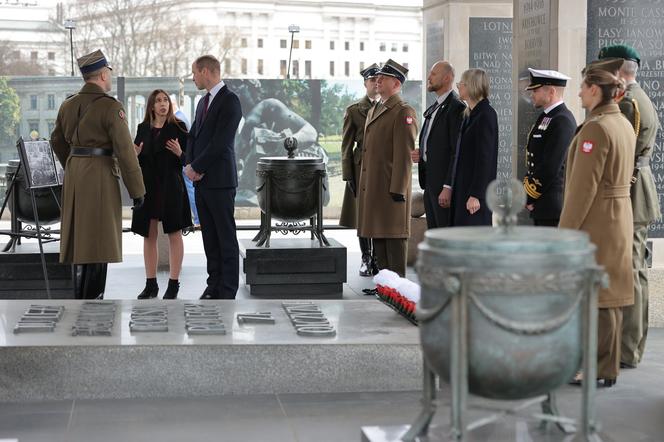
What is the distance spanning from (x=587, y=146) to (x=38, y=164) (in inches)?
184

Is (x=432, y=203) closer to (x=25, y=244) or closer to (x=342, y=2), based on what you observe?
(x=25, y=244)

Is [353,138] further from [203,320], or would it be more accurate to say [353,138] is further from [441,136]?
[203,320]

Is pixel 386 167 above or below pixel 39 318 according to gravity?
above

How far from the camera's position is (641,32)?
7.79 metres

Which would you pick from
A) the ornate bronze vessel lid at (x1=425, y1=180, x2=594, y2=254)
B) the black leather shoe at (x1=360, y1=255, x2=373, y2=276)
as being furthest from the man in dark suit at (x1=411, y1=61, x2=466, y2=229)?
the ornate bronze vessel lid at (x1=425, y1=180, x2=594, y2=254)

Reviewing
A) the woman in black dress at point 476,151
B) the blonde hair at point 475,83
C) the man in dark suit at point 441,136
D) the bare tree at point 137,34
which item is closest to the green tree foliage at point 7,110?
the man in dark suit at point 441,136

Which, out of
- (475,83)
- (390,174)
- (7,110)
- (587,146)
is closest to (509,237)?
(587,146)

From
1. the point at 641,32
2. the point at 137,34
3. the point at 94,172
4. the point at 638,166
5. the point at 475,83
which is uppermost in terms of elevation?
the point at 137,34

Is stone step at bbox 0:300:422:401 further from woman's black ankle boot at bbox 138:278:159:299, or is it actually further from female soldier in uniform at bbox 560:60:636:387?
woman's black ankle boot at bbox 138:278:159:299

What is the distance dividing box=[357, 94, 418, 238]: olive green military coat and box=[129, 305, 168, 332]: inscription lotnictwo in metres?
2.55

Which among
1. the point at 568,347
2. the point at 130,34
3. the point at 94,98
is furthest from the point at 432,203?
the point at 130,34

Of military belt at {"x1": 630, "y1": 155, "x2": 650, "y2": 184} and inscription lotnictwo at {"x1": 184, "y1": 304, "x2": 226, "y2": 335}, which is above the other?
military belt at {"x1": 630, "y1": 155, "x2": 650, "y2": 184}

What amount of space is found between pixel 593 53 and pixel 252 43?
40735 millimetres

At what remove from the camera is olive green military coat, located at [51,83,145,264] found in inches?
302
